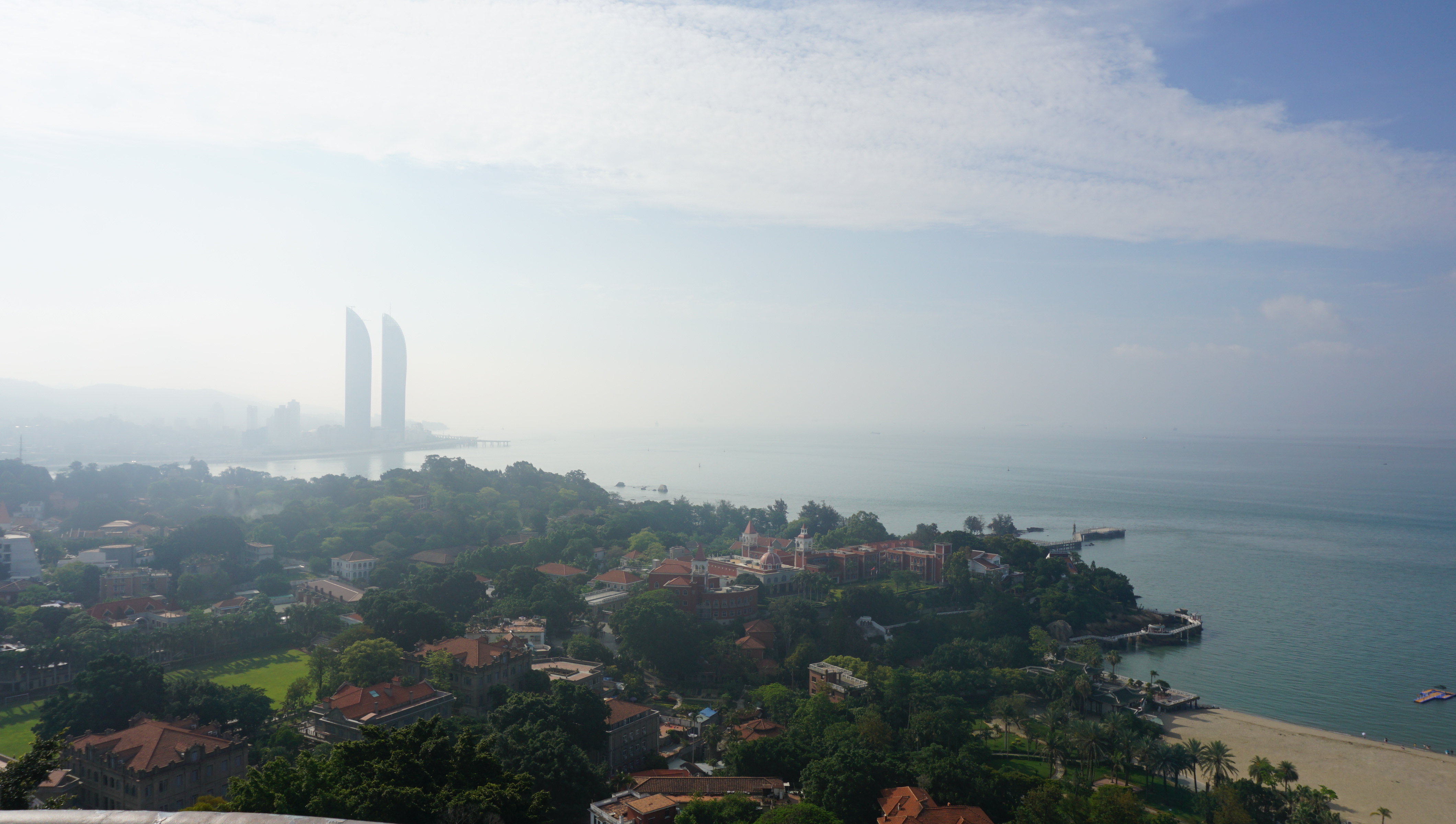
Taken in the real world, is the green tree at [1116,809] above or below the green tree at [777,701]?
A: above

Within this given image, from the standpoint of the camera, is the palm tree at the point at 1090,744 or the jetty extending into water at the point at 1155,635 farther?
the jetty extending into water at the point at 1155,635

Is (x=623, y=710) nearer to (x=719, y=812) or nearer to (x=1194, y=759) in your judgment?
(x=719, y=812)

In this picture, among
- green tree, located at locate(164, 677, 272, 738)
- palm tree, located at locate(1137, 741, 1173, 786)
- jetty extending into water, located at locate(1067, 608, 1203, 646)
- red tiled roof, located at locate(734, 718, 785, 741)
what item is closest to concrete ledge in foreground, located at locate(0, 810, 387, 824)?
green tree, located at locate(164, 677, 272, 738)

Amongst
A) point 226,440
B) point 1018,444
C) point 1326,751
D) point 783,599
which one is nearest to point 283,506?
point 783,599

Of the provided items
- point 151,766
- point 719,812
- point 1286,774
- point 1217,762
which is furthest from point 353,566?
point 1286,774

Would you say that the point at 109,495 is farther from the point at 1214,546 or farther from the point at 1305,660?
the point at 1214,546

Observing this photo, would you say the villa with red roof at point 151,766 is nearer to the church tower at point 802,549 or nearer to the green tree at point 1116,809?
the green tree at point 1116,809

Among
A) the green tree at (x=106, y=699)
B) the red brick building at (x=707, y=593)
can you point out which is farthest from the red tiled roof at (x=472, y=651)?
the red brick building at (x=707, y=593)
